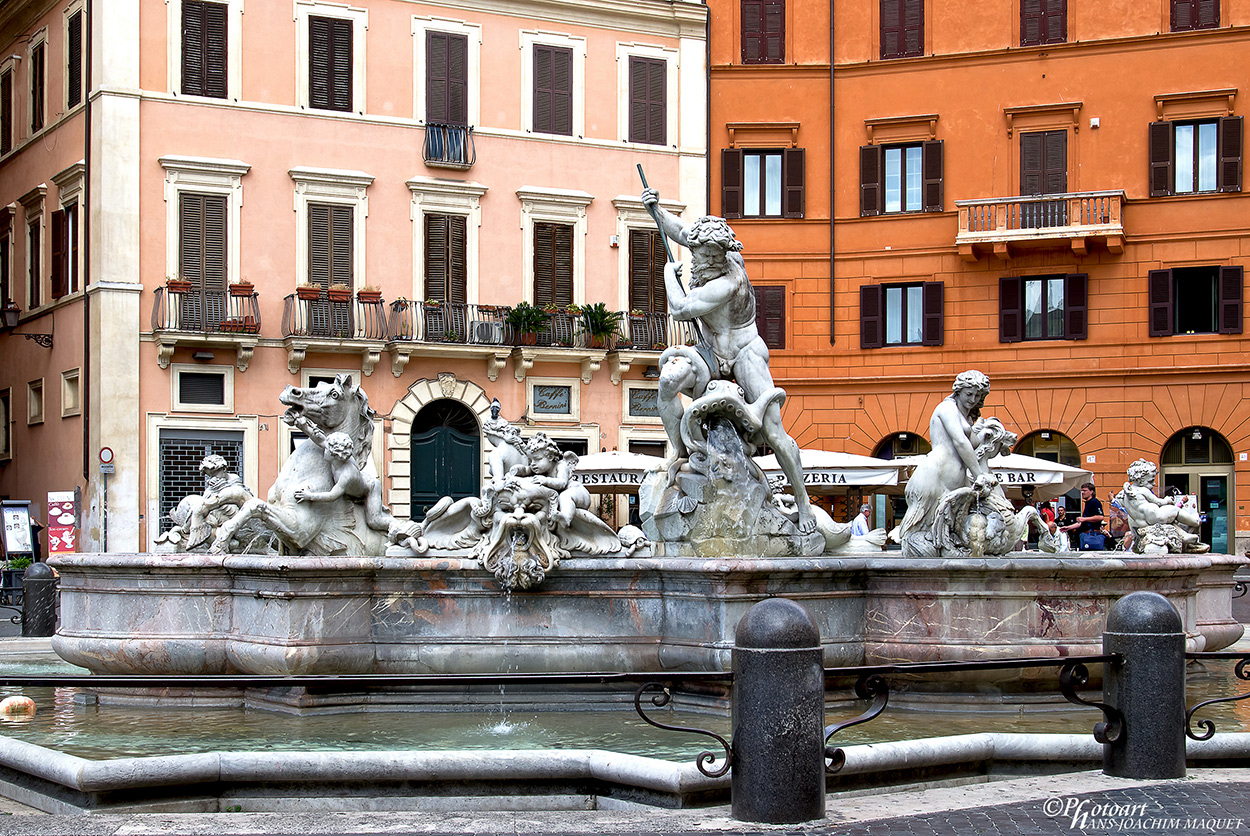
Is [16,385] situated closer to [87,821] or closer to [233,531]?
[233,531]

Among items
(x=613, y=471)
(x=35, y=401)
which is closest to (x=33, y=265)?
(x=35, y=401)

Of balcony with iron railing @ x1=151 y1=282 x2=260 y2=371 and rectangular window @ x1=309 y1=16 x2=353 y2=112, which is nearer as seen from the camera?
balcony with iron railing @ x1=151 y1=282 x2=260 y2=371

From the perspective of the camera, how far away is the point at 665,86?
3328cm

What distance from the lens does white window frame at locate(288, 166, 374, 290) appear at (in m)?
29.8

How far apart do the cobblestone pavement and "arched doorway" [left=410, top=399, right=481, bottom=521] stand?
2467 centimetres

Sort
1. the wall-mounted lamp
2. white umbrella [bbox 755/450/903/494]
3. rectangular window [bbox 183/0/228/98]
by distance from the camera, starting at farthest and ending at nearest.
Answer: the wall-mounted lamp → rectangular window [bbox 183/0/228/98] → white umbrella [bbox 755/450/903/494]

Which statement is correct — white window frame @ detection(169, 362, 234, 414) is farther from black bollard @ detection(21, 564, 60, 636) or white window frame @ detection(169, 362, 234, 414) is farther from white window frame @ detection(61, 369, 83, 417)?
black bollard @ detection(21, 564, 60, 636)

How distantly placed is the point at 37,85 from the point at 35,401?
6.58m

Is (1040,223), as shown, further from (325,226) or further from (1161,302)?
(325,226)

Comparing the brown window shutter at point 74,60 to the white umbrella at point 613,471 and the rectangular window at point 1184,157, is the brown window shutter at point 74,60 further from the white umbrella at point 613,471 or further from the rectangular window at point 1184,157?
the rectangular window at point 1184,157

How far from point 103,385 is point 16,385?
18.8ft

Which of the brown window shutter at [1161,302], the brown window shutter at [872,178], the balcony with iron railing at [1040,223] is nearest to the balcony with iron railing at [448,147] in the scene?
the brown window shutter at [872,178]

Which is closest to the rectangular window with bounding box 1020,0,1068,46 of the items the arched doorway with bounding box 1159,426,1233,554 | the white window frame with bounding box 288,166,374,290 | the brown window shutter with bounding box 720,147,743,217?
the brown window shutter with bounding box 720,147,743,217

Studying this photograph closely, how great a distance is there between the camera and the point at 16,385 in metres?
32.3
